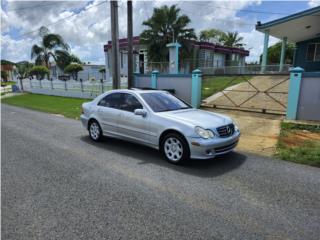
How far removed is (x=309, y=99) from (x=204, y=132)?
6.23 meters

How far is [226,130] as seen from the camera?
504 centimetres

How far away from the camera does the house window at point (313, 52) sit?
1960cm

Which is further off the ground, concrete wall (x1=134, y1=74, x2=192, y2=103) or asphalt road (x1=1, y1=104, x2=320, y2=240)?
concrete wall (x1=134, y1=74, x2=192, y2=103)

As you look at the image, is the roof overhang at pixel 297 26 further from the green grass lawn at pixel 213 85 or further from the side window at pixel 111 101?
the side window at pixel 111 101

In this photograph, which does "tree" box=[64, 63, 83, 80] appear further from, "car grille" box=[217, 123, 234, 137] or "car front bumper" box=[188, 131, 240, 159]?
"car front bumper" box=[188, 131, 240, 159]

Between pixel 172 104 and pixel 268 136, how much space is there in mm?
3403

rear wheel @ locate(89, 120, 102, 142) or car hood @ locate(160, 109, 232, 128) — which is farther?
rear wheel @ locate(89, 120, 102, 142)

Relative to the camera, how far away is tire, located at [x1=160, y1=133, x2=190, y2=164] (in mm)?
4838

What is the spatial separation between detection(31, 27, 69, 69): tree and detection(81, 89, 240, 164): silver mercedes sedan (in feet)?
109

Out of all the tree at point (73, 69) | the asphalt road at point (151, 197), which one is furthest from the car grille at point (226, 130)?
the tree at point (73, 69)

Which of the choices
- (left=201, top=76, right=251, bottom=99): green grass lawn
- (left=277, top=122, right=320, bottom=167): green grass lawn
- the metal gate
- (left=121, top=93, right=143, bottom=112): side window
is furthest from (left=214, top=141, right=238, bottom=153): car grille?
(left=201, top=76, right=251, bottom=99): green grass lawn

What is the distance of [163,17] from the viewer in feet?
76.4

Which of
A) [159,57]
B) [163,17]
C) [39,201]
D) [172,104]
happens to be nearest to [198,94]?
[172,104]

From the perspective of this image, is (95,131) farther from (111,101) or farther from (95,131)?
(111,101)
